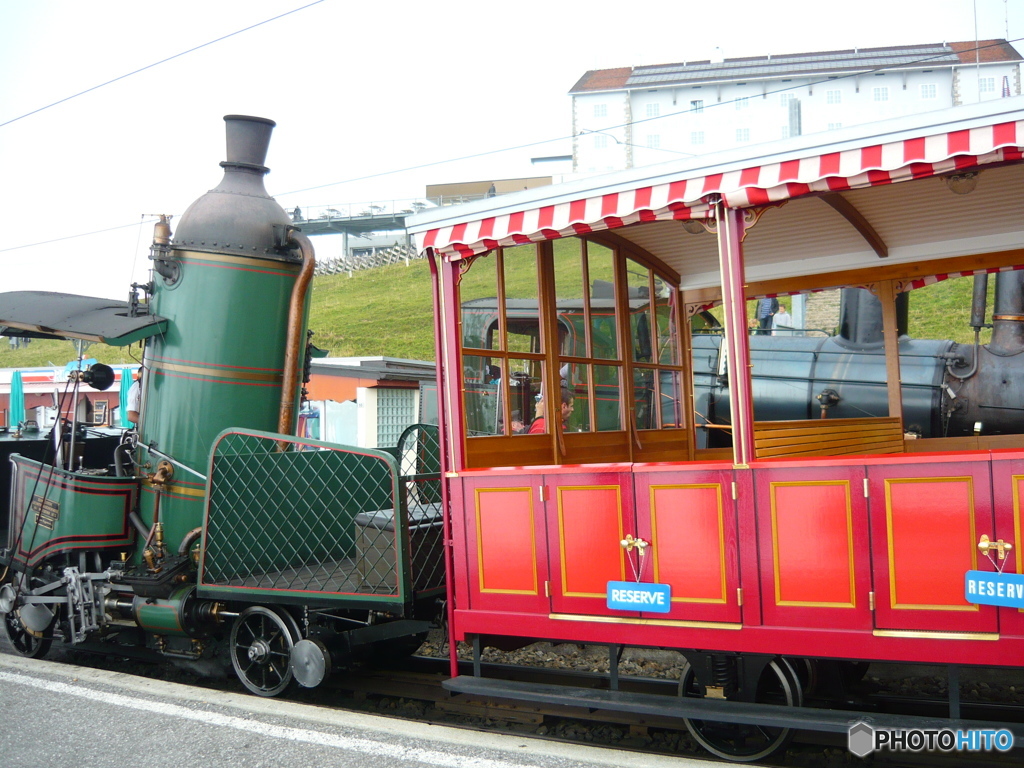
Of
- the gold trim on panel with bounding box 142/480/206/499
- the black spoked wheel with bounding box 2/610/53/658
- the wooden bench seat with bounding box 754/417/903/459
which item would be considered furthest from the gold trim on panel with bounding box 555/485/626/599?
the black spoked wheel with bounding box 2/610/53/658

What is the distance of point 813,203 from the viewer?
5898mm

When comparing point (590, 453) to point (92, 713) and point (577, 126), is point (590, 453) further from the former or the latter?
point (577, 126)

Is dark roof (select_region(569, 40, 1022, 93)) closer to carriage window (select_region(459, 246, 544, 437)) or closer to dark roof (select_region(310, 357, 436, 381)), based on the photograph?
dark roof (select_region(310, 357, 436, 381))

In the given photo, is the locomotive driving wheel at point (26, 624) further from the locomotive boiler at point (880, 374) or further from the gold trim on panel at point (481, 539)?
the locomotive boiler at point (880, 374)

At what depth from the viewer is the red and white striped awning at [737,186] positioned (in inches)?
148

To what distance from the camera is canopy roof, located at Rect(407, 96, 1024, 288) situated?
12.6 feet

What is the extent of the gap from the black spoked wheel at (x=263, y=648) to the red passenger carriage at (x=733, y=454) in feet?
4.59

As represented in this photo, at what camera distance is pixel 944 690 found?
238 inches

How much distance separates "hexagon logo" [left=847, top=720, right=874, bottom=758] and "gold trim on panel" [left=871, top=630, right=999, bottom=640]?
429mm

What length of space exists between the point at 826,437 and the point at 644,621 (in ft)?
6.98

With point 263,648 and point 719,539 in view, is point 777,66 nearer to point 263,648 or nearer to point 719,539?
point 263,648

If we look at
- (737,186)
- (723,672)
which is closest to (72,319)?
(737,186)

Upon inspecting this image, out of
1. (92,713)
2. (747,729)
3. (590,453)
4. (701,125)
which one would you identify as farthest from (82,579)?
(701,125)

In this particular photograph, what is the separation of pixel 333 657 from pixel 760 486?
307 cm
